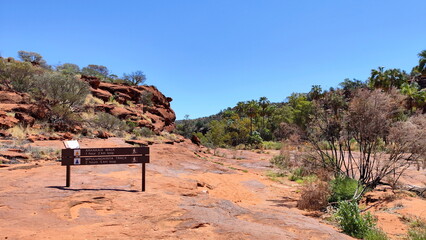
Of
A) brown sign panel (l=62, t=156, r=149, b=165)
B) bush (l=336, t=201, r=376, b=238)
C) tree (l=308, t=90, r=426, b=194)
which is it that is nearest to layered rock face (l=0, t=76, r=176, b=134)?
brown sign panel (l=62, t=156, r=149, b=165)

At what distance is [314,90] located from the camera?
54531 millimetres

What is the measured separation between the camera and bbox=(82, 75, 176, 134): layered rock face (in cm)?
3438

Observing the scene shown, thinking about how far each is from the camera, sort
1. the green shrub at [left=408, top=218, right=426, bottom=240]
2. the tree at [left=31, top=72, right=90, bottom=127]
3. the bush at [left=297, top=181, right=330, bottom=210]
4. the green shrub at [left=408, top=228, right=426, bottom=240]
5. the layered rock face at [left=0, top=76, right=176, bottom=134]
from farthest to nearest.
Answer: the tree at [left=31, top=72, right=90, bottom=127] < the layered rock face at [left=0, top=76, right=176, bottom=134] < the bush at [left=297, top=181, right=330, bottom=210] < the green shrub at [left=408, top=218, right=426, bottom=240] < the green shrub at [left=408, top=228, right=426, bottom=240]

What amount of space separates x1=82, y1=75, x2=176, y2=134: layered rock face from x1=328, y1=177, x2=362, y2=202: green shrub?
25.7 meters

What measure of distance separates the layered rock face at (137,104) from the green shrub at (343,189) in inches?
1012

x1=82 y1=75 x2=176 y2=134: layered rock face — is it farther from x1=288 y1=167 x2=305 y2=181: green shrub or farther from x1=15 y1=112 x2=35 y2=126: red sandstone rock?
x1=288 y1=167 x2=305 y2=181: green shrub

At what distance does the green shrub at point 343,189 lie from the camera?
9.76m

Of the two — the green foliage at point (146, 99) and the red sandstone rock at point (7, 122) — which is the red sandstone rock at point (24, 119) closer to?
the red sandstone rock at point (7, 122)

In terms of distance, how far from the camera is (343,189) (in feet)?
32.4

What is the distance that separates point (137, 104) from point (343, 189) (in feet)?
125

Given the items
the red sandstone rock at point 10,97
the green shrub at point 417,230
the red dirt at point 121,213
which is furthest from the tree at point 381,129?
the red sandstone rock at point 10,97

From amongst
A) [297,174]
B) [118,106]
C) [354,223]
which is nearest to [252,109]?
[118,106]

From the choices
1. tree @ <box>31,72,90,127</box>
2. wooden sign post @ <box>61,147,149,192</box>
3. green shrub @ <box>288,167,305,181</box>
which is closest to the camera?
wooden sign post @ <box>61,147,149,192</box>

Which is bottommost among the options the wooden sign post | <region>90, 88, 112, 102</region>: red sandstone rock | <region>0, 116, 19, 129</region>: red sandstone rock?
the wooden sign post
